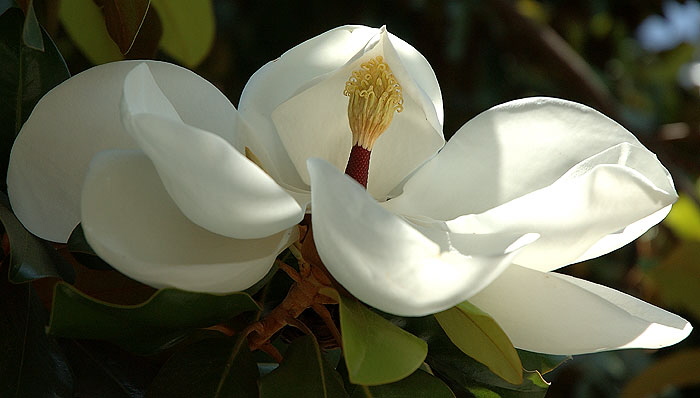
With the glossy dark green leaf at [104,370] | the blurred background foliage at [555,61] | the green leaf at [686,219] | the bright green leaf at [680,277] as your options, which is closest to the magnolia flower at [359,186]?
the glossy dark green leaf at [104,370]

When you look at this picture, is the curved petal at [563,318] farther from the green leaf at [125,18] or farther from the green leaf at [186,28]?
the green leaf at [186,28]

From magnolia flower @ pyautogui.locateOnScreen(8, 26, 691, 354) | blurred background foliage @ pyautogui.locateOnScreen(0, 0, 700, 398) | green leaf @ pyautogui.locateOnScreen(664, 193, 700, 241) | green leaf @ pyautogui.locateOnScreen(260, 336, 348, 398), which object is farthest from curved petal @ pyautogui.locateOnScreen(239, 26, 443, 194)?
green leaf @ pyautogui.locateOnScreen(664, 193, 700, 241)

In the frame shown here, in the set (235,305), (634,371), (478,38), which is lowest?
(634,371)

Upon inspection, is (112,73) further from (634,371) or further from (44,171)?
(634,371)

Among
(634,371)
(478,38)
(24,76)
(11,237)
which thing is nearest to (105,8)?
(24,76)

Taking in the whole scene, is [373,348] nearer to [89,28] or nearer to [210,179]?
[210,179]

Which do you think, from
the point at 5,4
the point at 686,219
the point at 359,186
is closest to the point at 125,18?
the point at 5,4
